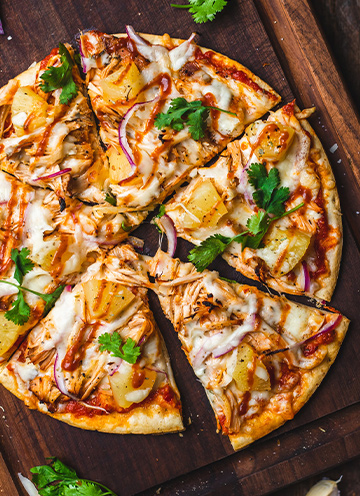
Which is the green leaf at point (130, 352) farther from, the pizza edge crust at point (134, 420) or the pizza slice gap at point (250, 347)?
the pizza edge crust at point (134, 420)

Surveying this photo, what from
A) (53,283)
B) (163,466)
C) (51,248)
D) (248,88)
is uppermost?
(248,88)

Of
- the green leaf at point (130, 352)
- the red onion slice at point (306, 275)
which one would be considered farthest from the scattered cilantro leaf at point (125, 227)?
the red onion slice at point (306, 275)

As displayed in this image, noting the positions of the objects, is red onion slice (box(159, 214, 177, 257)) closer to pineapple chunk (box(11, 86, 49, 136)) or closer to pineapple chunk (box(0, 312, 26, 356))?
pineapple chunk (box(11, 86, 49, 136))

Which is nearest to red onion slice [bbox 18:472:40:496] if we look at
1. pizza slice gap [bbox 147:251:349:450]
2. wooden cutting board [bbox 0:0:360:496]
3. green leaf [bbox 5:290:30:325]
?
wooden cutting board [bbox 0:0:360:496]

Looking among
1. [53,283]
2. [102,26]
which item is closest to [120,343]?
[53,283]

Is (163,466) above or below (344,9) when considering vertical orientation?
below

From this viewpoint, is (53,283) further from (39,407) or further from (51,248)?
(39,407)

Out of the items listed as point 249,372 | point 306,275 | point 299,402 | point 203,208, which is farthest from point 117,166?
point 299,402
